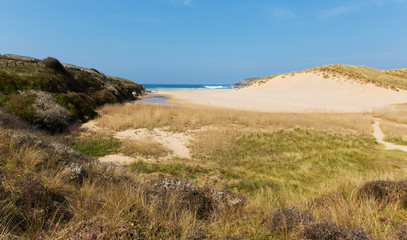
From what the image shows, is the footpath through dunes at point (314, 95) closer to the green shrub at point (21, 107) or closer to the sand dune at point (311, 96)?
the sand dune at point (311, 96)

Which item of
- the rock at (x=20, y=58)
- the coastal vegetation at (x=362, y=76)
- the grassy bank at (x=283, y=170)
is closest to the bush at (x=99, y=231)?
the grassy bank at (x=283, y=170)

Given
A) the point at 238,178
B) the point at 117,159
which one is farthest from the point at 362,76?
the point at 117,159

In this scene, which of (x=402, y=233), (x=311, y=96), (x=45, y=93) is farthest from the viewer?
(x=311, y=96)

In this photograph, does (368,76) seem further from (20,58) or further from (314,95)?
(20,58)

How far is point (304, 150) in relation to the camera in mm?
10359

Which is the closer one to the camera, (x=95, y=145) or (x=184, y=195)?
(x=184, y=195)

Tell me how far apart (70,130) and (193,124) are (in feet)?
27.9

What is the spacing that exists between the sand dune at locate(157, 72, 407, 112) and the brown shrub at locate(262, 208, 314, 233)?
24861 mm

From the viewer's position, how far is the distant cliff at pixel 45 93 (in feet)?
39.8

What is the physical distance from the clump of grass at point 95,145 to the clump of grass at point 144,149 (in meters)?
0.49

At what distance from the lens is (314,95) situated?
38.9m

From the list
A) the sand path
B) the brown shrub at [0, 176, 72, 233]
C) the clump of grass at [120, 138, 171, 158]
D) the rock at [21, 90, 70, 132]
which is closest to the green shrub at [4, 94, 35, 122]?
the rock at [21, 90, 70, 132]

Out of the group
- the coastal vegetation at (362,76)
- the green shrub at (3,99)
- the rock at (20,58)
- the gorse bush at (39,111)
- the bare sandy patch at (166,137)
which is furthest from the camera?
the coastal vegetation at (362,76)

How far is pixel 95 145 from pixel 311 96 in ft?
126
